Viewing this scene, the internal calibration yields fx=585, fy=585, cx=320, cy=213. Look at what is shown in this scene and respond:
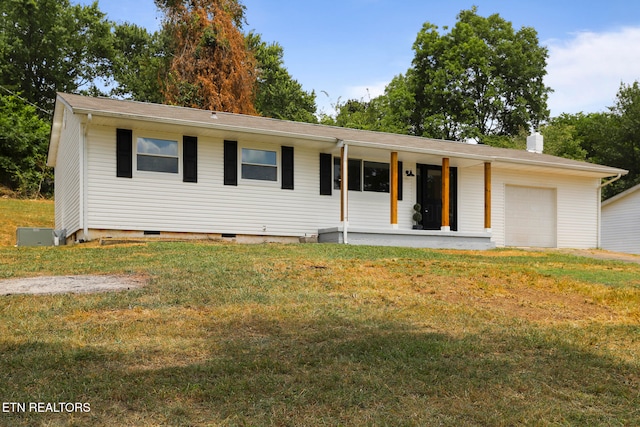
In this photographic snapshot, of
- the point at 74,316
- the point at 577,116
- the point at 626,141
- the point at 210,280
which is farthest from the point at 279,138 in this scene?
the point at 577,116

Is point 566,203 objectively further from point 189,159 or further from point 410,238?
point 189,159

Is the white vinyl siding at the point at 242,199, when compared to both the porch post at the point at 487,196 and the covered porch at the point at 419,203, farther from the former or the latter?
the porch post at the point at 487,196

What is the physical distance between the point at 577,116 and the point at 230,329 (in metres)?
39.8

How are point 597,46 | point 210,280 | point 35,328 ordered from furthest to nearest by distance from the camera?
point 597,46 → point 210,280 → point 35,328

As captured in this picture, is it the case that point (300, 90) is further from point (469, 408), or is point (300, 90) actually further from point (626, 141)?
point (469, 408)

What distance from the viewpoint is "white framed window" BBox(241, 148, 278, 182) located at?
14.0 meters

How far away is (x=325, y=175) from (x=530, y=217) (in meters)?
7.02

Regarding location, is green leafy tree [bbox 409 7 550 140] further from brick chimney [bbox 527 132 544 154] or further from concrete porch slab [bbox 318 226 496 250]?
concrete porch slab [bbox 318 226 496 250]

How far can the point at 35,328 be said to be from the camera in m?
4.92

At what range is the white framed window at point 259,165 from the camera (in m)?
14.0

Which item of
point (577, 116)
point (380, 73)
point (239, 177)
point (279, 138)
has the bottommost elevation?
point (239, 177)

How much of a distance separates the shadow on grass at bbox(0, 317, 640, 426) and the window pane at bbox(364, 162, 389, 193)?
35.0ft

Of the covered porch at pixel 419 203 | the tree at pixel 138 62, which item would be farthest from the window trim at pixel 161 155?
the tree at pixel 138 62

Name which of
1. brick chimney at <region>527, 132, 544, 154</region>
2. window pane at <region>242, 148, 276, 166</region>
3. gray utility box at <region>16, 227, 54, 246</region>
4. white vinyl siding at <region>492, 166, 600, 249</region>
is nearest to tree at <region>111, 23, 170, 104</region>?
gray utility box at <region>16, 227, 54, 246</region>
